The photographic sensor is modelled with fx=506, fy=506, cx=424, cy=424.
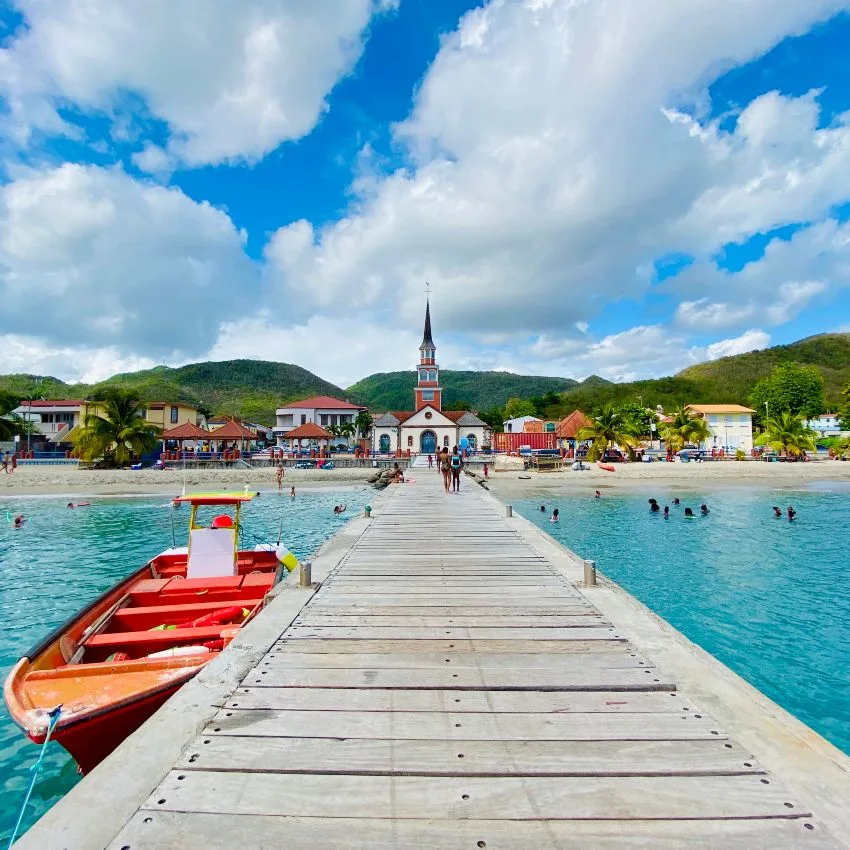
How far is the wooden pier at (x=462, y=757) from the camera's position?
2.60m

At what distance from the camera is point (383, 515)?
581 inches

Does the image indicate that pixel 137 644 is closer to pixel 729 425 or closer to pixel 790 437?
pixel 790 437

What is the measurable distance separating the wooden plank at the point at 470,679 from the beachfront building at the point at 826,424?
9455 cm

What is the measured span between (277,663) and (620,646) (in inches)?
133

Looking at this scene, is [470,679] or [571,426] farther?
[571,426]

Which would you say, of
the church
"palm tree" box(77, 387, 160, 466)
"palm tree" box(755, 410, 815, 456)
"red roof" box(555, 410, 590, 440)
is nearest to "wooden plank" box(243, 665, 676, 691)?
"palm tree" box(77, 387, 160, 466)

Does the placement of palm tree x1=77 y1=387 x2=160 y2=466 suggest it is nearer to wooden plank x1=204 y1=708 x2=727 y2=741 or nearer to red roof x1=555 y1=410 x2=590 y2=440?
red roof x1=555 y1=410 x2=590 y2=440

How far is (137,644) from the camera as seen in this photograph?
7.38 m

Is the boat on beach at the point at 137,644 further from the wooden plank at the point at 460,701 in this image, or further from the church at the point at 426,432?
the church at the point at 426,432

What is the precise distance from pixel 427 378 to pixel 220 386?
9897cm

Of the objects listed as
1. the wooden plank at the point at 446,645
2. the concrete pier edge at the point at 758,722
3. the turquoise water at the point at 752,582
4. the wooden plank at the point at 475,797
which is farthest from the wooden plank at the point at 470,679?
the turquoise water at the point at 752,582

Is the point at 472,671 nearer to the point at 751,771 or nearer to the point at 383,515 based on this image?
the point at 751,771

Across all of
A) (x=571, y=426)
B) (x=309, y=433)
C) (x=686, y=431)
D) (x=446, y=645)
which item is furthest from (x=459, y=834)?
(x=571, y=426)

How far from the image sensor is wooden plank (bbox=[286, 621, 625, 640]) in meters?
5.40
